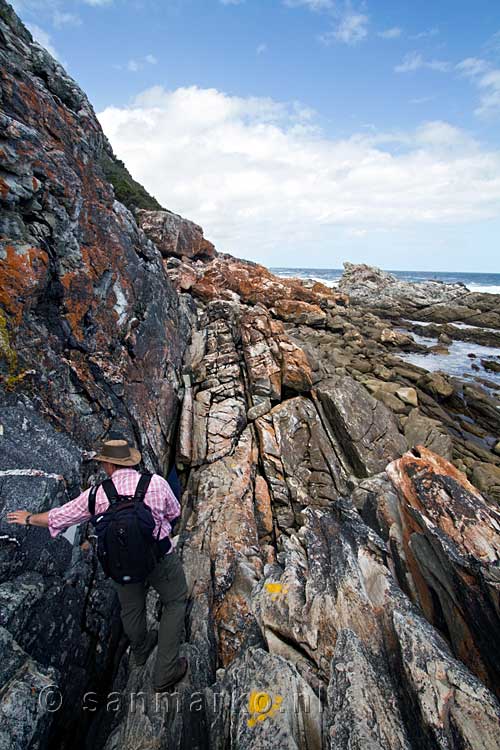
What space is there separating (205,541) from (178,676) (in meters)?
3.86

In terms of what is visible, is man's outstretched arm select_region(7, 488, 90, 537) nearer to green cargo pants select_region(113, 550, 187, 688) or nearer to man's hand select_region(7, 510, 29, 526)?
man's hand select_region(7, 510, 29, 526)

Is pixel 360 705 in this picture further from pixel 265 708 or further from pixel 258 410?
pixel 258 410

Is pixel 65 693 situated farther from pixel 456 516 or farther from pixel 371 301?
pixel 371 301

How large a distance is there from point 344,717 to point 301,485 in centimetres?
798

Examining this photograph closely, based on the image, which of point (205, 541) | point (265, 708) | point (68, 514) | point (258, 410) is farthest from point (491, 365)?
point (68, 514)

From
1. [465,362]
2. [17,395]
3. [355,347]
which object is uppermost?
[17,395]

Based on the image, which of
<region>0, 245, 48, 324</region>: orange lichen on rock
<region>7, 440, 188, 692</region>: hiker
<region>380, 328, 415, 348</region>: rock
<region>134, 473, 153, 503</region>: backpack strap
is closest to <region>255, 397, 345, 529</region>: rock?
<region>7, 440, 188, 692</region>: hiker

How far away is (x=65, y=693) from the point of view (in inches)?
163

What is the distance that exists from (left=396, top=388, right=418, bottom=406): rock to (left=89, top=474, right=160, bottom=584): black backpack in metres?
15.9

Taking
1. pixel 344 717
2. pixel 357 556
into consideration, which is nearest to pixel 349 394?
pixel 357 556

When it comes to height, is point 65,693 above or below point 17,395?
below

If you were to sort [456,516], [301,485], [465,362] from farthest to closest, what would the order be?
[465,362]
[301,485]
[456,516]

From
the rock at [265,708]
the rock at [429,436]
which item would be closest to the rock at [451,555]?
the rock at [265,708]

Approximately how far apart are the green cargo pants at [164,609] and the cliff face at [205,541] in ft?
1.52
